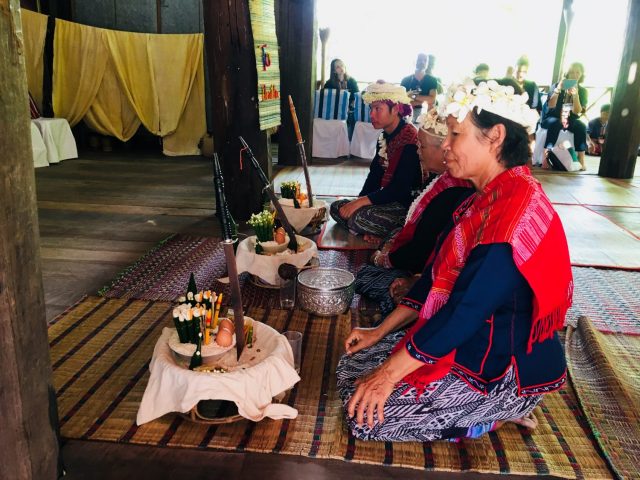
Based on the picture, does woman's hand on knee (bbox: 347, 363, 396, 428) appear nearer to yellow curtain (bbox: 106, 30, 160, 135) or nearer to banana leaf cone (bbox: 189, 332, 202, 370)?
banana leaf cone (bbox: 189, 332, 202, 370)

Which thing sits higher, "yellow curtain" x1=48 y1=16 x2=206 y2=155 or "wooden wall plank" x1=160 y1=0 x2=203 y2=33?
"wooden wall plank" x1=160 y1=0 x2=203 y2=33

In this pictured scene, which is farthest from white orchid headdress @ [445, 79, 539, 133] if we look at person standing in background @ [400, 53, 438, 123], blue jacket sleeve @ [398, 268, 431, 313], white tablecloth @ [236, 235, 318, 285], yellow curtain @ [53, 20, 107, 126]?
yellow curtain @ [53, 20, 107, 126]

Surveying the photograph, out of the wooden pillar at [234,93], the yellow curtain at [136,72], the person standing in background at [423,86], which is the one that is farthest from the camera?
the yellow curtain at [136,72]

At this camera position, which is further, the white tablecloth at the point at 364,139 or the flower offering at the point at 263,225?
the white tablecloth at the point at 364,139

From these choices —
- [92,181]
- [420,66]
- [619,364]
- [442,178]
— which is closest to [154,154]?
[92,181]

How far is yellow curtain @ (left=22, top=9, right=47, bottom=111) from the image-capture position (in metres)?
7.27

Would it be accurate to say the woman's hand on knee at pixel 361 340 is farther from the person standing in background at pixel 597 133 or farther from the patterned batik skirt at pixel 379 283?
the person standing in background at pixel 597 133

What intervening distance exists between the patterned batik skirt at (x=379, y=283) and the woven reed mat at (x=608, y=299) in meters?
0.96

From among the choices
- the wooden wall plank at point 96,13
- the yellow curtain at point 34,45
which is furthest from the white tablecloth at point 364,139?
the yellow curtain at point 34,45

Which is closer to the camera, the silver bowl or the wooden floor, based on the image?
the wooden floor

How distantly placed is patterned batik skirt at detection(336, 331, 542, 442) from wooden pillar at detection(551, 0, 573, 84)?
9.65 meters

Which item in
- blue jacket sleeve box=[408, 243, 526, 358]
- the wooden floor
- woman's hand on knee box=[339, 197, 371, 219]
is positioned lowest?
the wooden floor

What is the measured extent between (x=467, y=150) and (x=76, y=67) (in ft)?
25.6

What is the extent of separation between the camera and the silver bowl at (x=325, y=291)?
2.67 metres
